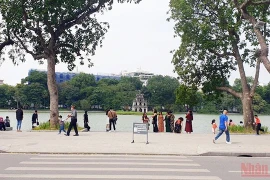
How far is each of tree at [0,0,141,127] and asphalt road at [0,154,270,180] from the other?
615 inches

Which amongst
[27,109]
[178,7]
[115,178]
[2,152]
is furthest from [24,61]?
[27,109]

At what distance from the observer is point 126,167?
12.6 m

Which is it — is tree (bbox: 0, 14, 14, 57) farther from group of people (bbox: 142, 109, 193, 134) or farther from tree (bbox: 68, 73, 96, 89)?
tree (bbox: 68, 73, 96, 89)

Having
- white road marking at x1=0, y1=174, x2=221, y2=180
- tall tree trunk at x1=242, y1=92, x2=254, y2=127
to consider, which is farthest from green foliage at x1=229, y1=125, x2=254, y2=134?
white road marking at x1=0, y1=174, x2=221, y2=180

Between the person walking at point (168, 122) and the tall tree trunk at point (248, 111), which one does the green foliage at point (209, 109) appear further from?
the person walking at point (168, 122)

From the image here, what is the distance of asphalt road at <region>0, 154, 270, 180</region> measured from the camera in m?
10.9

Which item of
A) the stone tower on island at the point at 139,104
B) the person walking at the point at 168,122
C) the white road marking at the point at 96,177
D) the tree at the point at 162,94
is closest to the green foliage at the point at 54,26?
the person walking at the point at 168,122

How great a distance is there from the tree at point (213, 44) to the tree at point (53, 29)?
487 centimetres

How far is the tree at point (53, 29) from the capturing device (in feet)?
96.4

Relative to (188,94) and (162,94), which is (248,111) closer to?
(188,94)

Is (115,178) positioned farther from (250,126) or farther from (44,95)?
(44,95)

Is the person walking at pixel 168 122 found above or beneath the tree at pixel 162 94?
beneath

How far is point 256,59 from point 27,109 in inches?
3338

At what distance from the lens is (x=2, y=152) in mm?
16656
